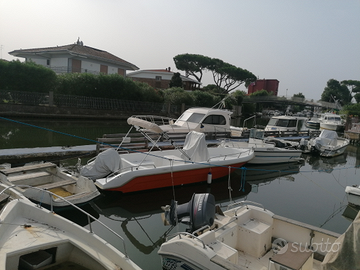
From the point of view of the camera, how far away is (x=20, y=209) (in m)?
4.92

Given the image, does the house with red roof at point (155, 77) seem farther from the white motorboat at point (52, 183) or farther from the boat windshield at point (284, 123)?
the white motorboat at point (52, 183)

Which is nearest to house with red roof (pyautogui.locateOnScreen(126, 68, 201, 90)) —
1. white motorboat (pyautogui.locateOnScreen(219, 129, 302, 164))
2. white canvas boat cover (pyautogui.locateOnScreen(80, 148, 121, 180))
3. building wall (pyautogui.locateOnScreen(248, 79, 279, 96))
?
white motorboat (pyautogui.locateOnScreen(219, 129, 302, 164))

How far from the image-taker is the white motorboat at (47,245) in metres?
4.03

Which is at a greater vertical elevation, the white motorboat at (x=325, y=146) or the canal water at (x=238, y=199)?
the white motorboat at (x=325, y=146)

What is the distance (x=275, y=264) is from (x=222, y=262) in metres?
0.73

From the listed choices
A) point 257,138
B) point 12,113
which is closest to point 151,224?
point 257,138

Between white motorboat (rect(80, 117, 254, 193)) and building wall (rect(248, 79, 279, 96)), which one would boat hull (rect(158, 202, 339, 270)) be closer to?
white motorboat (rect(80, 117, 254, 193))

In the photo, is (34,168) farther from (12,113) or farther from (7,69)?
(7,69)

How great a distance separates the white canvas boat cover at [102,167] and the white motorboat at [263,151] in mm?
6047

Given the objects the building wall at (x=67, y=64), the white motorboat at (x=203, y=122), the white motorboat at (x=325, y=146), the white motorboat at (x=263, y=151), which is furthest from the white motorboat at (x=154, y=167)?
the building wall at (x=67, y=64)

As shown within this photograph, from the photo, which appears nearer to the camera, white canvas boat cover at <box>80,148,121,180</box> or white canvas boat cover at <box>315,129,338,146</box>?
white canvas boat cover at <box>80,148,121,180</box>

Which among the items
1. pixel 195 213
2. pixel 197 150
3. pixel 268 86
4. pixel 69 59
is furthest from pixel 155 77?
pixel 195 213

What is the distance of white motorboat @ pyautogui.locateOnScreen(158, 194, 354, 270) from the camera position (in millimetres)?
4234

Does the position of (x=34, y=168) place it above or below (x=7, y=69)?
below
